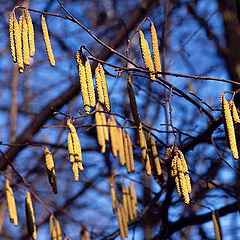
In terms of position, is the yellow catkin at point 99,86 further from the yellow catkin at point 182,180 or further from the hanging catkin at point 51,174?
the hanging catkin at point 51,174

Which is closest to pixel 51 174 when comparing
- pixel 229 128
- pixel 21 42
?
pixel 21 42

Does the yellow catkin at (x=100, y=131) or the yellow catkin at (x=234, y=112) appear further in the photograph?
the yellow catkin at (x=100, y=131)

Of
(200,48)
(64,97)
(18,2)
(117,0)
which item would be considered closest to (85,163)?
(64,97)

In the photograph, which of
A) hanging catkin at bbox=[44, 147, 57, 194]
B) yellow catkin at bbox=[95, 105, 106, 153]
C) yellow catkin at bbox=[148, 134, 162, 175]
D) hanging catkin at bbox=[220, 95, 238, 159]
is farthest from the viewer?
yellow catkin at bbox=[95, 105, 106, 153]

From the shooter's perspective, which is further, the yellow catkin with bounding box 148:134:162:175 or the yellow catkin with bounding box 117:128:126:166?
the yellow catkin with bounding box 117:128:126:166

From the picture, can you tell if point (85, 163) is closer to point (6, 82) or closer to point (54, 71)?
point (54, 71)

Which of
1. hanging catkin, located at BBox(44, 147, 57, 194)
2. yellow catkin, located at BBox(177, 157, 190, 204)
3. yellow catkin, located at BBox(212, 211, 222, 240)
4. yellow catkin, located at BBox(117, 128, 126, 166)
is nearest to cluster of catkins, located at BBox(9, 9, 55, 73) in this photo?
hanging catkin, located at BBox(44, 147, 57, 194)

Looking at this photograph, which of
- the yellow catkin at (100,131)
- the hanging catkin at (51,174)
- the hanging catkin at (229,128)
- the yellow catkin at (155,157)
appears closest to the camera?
the hanging catkin at (229,128)

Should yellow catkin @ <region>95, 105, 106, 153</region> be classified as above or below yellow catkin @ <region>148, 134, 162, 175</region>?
above

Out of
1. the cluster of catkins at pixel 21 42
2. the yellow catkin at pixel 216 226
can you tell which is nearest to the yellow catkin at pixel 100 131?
the cluster of catkins at pixel 21 42

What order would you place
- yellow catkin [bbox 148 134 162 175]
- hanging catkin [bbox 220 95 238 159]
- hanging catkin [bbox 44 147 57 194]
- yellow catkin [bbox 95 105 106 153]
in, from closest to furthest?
hanging catkin [bbox 220 95 238 159] < hanging catkin [bbox 44 147 57 194] < yellow catkin [bbox 148 134 162 175] < yellow catkin [bbox 95 105 106 153]

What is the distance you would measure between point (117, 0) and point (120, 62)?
3.15 ft

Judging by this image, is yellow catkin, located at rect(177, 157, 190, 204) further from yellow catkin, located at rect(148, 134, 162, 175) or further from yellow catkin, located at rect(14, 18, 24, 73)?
yellow catkin, located at rect(14, 18, 24, 73)

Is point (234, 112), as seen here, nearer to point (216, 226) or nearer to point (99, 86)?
point (99, 86)
